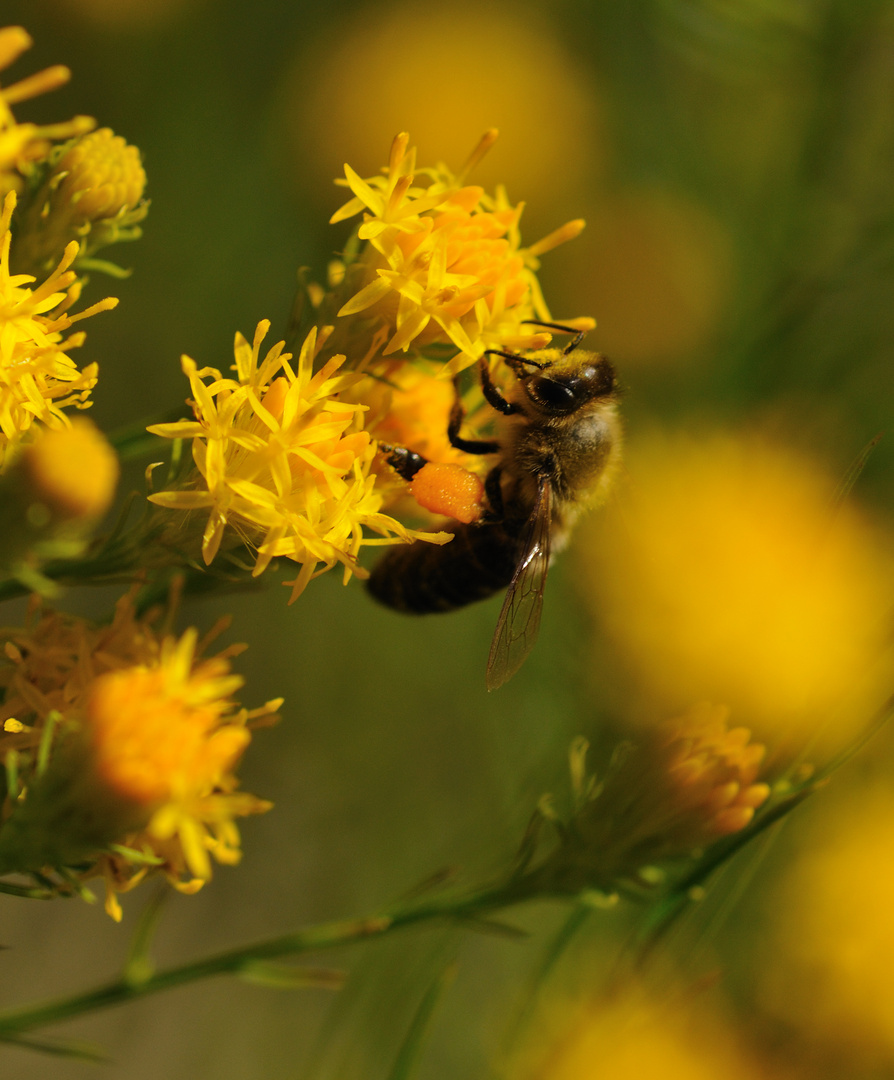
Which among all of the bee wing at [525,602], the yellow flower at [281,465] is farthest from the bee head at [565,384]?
the yellow flower at [281,465]

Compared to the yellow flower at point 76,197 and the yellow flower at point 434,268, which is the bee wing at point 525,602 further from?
the yellow flower at point 76,197

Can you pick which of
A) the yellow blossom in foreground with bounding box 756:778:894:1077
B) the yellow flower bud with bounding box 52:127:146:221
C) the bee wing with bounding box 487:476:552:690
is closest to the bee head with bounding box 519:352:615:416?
the bee wing with bounding box 487:476:552:690

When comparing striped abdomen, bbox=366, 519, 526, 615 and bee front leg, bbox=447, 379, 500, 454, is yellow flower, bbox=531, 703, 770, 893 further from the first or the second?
bee front leg, bbox=447, 379, 500, 454

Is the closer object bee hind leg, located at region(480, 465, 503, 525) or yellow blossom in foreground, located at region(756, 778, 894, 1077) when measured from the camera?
bee hind leg, located at region(480, 465, 503, 525)

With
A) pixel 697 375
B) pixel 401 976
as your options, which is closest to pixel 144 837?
pixel 401 976

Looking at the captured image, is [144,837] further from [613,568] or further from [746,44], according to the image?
[746,44]

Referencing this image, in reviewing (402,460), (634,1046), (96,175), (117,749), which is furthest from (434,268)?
(634,1046)
